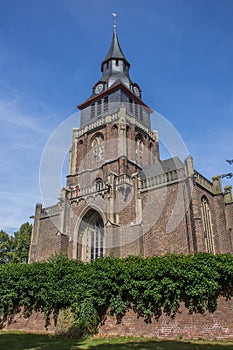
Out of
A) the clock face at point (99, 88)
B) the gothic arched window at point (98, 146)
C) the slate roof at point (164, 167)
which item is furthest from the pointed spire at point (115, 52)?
the slate roof at point (164, 167)

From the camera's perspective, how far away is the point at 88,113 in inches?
1245

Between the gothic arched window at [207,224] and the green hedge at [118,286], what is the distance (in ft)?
26.0

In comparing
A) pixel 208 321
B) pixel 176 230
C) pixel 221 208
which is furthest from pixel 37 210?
pixel 208 321

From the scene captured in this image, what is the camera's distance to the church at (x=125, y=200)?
18125 mm

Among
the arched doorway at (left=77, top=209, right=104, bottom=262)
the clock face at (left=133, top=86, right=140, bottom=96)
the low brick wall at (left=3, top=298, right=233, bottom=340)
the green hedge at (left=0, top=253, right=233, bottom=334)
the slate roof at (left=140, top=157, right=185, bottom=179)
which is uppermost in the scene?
the clock face at (left=133, top=86, right=140, bottom=96)

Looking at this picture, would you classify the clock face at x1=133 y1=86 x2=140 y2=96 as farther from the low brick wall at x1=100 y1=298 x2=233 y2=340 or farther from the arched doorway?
the low brick wall at x1=100 y1=298 x2=233 y2=340

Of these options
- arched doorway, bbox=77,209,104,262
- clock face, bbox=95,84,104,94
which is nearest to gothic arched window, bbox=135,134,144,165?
clock face, bbox=95,84,104,94

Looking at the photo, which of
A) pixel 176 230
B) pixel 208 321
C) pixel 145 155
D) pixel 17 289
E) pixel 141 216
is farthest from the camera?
pixel 145 155

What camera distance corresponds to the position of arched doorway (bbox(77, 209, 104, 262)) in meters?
21.5

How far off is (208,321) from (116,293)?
3.73 m

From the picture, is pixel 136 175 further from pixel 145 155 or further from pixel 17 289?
pixel 17 289

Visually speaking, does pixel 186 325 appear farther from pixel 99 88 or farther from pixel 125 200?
pixel 99 88

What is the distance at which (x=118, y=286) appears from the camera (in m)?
11.5

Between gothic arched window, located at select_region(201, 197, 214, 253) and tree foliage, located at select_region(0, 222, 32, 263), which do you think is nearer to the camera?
gothic arched window, located at select_region(201, 197, 214, 253)
